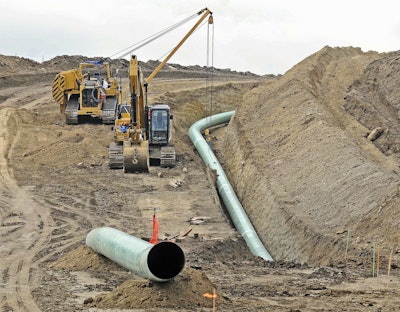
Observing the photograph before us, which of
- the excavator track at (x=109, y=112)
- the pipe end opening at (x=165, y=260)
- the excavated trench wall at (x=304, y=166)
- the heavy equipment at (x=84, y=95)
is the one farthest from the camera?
the excavator track at (x=109, y=112)

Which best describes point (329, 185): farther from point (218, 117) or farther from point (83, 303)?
point (218, 117)

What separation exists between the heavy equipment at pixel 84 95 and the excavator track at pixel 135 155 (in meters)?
11.0

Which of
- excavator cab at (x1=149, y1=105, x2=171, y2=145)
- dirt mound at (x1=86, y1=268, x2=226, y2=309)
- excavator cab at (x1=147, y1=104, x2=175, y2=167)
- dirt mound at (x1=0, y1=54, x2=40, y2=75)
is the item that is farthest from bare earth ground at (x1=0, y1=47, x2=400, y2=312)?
dirt mound at (x1=0, y1=54, x2=40, y2=75)

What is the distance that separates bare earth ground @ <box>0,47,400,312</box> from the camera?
1948 cm

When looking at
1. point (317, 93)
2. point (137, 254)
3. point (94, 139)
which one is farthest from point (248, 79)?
point (137, 254)

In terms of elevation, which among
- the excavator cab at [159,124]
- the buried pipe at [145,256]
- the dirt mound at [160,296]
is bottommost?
the dirt mound at [160,296]

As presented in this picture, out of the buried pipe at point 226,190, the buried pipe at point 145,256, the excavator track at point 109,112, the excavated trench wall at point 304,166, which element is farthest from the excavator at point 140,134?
the buried pipe at point 145,256

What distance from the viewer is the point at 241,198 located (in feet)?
132

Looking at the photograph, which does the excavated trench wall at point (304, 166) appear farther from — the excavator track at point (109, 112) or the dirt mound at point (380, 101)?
the excavator track at point (109, 112)

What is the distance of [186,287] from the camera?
18.3 metres

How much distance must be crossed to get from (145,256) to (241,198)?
21.8 meters

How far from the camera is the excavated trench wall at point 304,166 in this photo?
1177 inches

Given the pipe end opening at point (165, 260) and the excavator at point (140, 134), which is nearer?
the pipe end opening at point (165, 260)

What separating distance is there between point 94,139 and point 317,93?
1189cm
